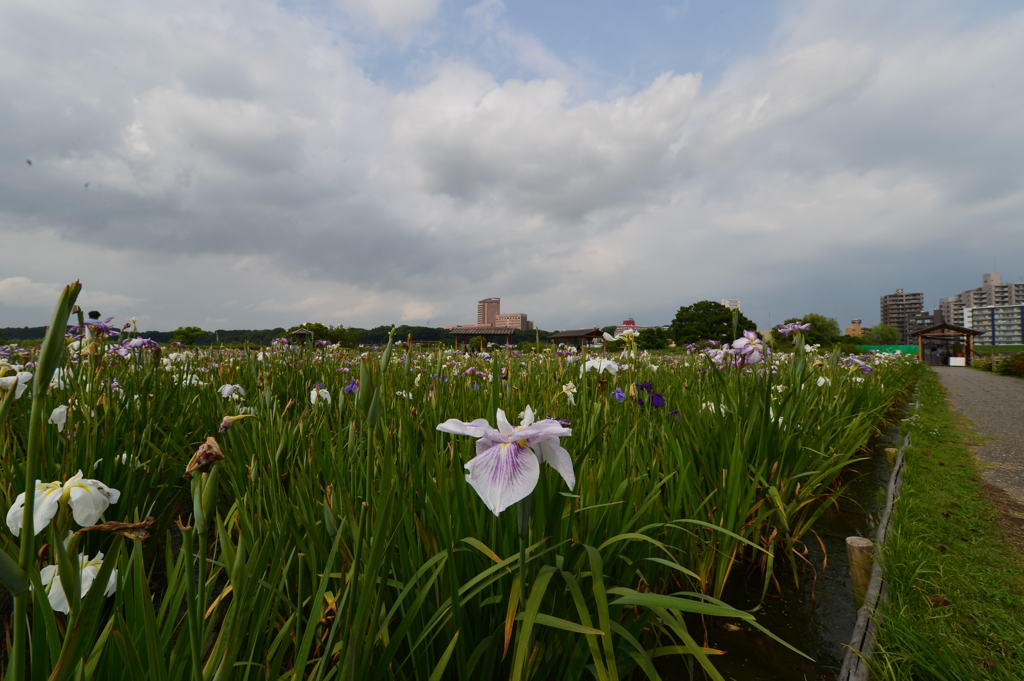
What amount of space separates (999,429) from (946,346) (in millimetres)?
44104

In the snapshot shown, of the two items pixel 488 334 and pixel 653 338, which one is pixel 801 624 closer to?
pixel 488 334

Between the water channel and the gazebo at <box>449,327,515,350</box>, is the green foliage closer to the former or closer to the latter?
the gazebo at <box>449,327,515,350</box>

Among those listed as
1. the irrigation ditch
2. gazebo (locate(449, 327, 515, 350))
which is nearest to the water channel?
the irrigation ditch

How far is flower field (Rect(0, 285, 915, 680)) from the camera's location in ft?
3.61

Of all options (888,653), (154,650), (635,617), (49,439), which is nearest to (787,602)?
(888,653)

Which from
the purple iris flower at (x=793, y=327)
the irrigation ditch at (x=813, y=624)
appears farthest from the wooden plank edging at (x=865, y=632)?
the purple iris flower at (x=793, y=327)

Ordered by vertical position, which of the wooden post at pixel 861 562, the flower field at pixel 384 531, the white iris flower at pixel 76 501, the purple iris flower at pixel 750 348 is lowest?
the wooden post at pixel 861 562

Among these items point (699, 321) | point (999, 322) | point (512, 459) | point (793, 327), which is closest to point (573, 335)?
point (793, 327)

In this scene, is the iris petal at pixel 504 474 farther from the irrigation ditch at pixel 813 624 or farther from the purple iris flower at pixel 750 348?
the purple iris flower at pixel 750 348

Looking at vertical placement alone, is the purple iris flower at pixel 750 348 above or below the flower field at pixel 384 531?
above

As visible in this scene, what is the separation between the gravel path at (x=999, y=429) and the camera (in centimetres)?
523

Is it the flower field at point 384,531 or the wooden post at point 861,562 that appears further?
the wooden post at point 861,562

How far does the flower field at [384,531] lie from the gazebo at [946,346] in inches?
1501

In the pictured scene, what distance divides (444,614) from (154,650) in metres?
0.83
